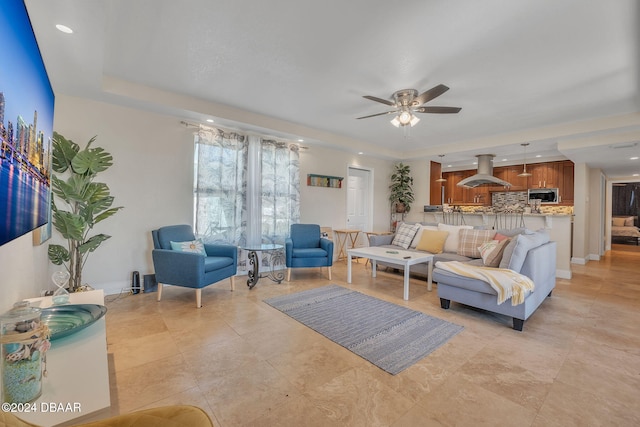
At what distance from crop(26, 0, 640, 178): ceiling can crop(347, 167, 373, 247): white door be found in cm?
216

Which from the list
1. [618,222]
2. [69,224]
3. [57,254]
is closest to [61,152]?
[69,224]

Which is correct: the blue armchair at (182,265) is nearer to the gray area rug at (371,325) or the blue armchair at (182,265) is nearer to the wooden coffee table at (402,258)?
the gray area rug at (371,325)

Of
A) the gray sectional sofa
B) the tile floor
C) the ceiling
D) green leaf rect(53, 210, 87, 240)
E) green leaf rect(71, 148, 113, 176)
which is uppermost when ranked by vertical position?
the ceiling

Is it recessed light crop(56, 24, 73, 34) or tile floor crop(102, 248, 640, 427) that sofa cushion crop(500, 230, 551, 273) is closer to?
tile floor crop(102, 248, 640, 427)

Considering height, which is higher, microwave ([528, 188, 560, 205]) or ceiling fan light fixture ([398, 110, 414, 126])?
ceiling fan light fixture ([398, 110, 414, 126])

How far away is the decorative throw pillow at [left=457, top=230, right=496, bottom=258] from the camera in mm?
4086

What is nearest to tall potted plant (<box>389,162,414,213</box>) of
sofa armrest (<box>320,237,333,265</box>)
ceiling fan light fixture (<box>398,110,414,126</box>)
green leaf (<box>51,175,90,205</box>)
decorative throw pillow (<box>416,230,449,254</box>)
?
decorative throw pillow (<box>416,230,449,254</box>)

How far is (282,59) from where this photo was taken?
2.67 meters

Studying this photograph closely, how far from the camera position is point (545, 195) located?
267 inches

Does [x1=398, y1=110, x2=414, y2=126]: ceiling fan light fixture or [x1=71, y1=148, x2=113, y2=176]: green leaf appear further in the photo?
[x1=398, y1=110, x2=414, y2=126]: ceiling fan light fixture

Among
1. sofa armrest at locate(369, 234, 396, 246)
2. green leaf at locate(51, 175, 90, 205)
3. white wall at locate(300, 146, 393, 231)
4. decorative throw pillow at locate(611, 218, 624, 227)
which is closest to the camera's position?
green leaf at locate(51, 175, 90, 205)

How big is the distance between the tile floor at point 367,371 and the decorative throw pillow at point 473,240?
3.70 ft

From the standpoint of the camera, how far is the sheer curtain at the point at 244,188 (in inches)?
163

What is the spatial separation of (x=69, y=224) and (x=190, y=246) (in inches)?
47.7
